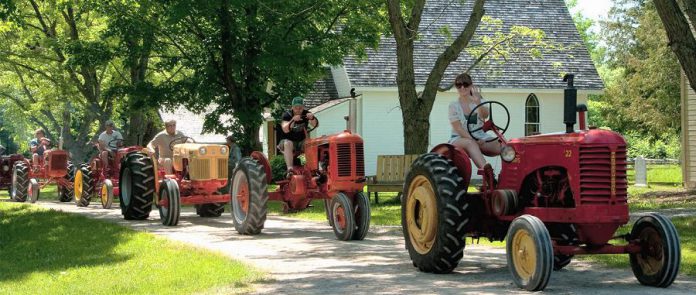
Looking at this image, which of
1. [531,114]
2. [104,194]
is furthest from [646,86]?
[104,194]

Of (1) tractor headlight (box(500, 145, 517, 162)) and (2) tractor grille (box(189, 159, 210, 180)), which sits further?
(2) tractor grille (box(189, 159, 210, 180))

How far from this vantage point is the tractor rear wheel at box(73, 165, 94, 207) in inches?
1068

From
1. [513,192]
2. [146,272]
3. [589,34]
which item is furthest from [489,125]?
[589,34]

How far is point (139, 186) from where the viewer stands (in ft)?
68.7

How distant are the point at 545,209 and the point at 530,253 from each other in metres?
0.61

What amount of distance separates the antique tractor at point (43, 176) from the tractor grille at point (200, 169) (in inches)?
437

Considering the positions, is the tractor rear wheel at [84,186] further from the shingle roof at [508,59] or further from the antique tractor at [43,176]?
the shingle roof at [508,59]

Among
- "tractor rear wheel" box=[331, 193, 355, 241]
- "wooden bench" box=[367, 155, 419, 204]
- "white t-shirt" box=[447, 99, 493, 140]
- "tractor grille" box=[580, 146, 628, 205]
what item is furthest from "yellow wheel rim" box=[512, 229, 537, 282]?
"wooden bench" box=[367, 155, 419, 204]

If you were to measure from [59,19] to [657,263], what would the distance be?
1459 inches

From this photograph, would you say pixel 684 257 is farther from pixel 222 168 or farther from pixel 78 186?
pixel 78 186

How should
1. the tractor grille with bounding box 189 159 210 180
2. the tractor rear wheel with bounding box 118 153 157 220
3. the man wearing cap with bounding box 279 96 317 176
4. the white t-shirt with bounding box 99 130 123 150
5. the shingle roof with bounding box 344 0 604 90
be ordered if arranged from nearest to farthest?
the man wearing cap with bounding box 279 96 317 176
the tractor grille with bounding box 189 159 210 180
the tractor rear wheel with bounding box 118 153 157 220
the white t-shirt with bounding box 99 130 123 150
the shingle roof with bounding box 344 0 604 90

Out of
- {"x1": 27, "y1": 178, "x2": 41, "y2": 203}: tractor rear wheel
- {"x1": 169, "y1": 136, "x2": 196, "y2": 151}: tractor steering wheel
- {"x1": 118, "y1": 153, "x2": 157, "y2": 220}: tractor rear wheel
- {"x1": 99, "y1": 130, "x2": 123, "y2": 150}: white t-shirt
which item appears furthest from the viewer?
{"x1": 27, "y1": 178, "x2": 41, "y2": 203}: tractor rear wheel

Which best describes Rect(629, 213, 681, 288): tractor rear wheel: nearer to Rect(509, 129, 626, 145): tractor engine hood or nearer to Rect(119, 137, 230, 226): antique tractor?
Rect(509, 129, 626, 145): tractor engine hood

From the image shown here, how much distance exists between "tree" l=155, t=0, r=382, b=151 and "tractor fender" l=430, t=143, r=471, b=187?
51.8ft
